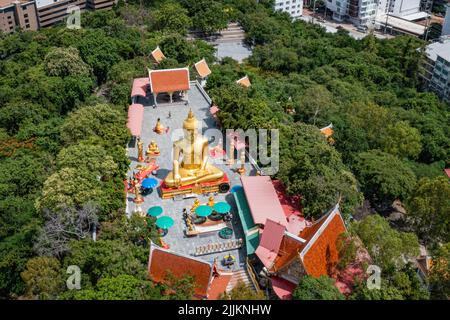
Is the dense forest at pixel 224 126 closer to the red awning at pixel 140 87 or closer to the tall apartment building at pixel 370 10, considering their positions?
the red awning at pixel 140 87

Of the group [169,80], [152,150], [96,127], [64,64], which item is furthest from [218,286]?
[64,64]

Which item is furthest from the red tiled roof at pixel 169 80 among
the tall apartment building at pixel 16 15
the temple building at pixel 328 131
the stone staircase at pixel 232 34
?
the tall apartment building at pixel 16 15

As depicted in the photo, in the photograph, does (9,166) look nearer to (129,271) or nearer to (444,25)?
(129,271)

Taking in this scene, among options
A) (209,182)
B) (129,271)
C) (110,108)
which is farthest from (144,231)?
(110,108)

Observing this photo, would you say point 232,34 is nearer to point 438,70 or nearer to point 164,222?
point 438,70

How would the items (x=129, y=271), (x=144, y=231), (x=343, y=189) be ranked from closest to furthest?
(x=129, y=271)
(x=144, y=231)
(x=343, y=189)

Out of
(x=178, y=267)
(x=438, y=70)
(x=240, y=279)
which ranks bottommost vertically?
(x=438, y=70)
